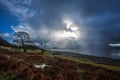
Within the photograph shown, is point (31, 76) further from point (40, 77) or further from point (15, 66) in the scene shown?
point (15, 66)

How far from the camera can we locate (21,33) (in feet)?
309

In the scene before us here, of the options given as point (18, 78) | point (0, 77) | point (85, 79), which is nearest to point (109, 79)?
point (85, 79)

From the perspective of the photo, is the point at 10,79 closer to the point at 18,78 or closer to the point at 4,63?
the point at 18,78

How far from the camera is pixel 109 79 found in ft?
60.7

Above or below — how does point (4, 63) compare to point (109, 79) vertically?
above

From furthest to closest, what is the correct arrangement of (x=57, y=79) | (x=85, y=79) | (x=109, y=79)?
(x=109, y=79), (x=85, y=79), (x=57, y=79)

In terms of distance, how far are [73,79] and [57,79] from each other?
7.92 ft

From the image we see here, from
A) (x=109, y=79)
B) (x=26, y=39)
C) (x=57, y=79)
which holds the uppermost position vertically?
(x=26, y=39)

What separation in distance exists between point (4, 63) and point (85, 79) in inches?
392

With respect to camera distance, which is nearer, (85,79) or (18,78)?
(18,78)

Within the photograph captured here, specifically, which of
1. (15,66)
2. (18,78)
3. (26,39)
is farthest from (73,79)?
(26,39)

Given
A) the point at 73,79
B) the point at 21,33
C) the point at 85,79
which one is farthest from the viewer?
the point at 21,33

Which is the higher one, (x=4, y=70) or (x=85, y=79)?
(x=4, y=70)

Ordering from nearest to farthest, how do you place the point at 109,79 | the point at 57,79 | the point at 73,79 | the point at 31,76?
the point at 31,76
the point at 57,79
the point at 73,79
the point at 109,79
